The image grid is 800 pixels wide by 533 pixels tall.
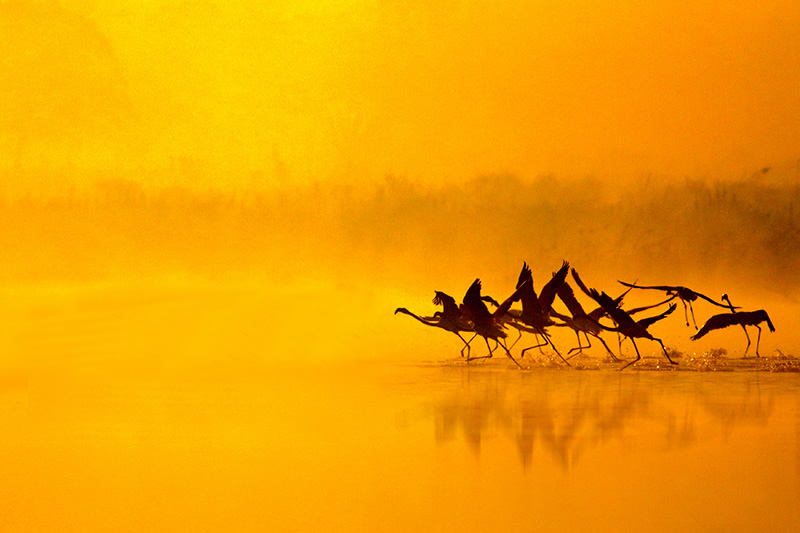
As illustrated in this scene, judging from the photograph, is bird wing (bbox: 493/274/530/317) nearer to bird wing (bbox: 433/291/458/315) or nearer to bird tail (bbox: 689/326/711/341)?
bird wing (bbox: 433/291/458/315)

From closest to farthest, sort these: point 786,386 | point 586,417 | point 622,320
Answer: point 586,417, point 786,386, point 622,320

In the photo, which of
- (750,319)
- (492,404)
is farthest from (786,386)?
(492,404)

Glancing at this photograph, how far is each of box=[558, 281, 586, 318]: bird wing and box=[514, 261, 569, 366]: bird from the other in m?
0.13

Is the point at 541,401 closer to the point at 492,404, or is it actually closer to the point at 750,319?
the point at 492,404

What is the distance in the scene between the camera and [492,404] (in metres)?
7.65

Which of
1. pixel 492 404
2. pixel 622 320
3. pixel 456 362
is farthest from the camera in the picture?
pixel 456 362

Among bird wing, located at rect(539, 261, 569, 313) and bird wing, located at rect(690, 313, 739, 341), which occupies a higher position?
bird wing, located at rect(539, 261, 569, 313)

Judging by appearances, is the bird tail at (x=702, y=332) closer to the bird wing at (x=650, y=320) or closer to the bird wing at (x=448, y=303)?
the bird wing at (x=650, y=320)

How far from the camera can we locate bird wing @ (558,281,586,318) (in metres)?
9.52

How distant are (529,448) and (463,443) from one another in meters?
0.48

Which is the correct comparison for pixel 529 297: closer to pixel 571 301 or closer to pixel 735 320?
pixel 571 301

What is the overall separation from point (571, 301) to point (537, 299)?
36 centimetres

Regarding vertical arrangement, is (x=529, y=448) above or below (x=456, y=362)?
below

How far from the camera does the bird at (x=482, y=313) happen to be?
9500mm
